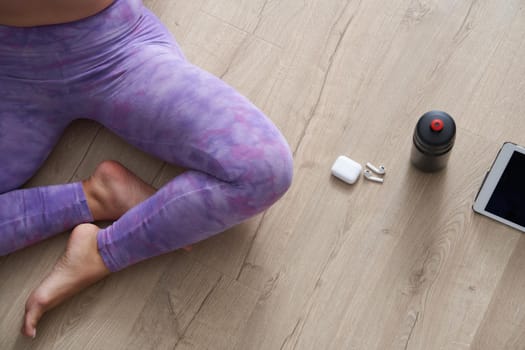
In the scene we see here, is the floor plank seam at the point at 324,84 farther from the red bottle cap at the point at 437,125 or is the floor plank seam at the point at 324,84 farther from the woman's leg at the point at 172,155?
the red bottle cap at the point at 437,125

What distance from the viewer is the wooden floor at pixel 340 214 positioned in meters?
1.16

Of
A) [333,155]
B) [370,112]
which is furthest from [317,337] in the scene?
[370,112]

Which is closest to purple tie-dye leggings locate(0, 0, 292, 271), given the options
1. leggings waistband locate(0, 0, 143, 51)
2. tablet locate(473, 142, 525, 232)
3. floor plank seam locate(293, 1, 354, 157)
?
leggings waistband locate(0, 0, 143, 51)

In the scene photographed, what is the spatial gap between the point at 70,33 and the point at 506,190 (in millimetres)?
847

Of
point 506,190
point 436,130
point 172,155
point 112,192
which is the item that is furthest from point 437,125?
point 112,192

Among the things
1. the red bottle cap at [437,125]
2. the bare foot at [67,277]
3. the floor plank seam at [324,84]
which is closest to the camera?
the red bottle cap at [437,125]

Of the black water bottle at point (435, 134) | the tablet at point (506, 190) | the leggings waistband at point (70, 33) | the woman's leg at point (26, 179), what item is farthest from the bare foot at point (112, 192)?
the tablet at point (506, 190)

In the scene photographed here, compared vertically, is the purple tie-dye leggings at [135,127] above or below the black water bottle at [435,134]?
below

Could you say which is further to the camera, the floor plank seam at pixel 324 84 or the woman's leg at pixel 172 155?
the floor plank seam at pixel 324 84

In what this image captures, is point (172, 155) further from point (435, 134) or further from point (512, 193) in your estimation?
point (512, 193)

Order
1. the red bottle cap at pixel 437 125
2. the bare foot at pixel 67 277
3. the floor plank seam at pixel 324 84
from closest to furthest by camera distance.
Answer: the red bottle cap at pixel 437 125, the bare foot at pixel 67 277, the floor plank seam at pixel 324 84

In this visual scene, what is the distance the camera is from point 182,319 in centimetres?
118

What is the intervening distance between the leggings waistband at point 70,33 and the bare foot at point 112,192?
0.85 feet

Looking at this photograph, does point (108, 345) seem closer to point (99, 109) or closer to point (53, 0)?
point (99, 109)
